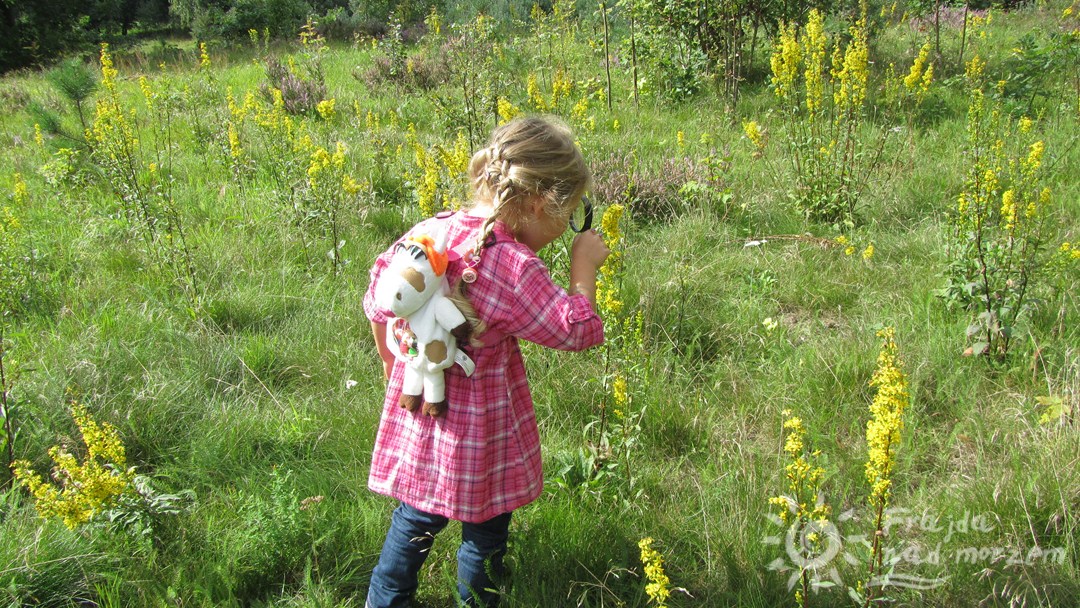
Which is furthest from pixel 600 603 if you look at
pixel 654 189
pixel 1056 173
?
pixel 1056 173

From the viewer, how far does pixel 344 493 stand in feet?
8.16

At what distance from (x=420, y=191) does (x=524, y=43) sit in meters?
6.12

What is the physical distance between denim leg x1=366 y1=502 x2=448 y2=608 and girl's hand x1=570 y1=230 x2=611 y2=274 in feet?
2.46

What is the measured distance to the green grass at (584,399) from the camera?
2.11 m

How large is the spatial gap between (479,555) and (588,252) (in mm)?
848

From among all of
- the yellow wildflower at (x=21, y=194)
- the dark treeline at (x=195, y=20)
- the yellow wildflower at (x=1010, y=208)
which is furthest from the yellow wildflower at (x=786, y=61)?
the dark treeline at (x=195, y=20)

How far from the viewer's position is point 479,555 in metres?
1.96

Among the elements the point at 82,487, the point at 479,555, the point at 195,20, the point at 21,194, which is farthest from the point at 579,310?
the point at 195,20

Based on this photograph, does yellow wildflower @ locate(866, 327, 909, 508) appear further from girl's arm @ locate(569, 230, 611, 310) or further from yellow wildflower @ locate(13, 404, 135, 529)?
yellow wildflower @ locate(13, 404, 135, 529)

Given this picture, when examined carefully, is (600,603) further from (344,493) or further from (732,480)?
(344,493)

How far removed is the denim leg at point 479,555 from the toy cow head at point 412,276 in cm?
65

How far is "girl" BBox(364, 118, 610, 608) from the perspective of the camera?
5.63 ft

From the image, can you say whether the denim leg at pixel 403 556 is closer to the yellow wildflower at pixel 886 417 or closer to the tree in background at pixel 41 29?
the yellow wildflower at pixel 886 417


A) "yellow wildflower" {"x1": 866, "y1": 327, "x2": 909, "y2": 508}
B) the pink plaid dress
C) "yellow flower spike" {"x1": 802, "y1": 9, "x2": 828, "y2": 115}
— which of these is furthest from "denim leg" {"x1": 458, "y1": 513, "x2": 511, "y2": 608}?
"yellow flower spike" {"x1": 802, "y1": 9, "x2": 828, "y2": 115}
